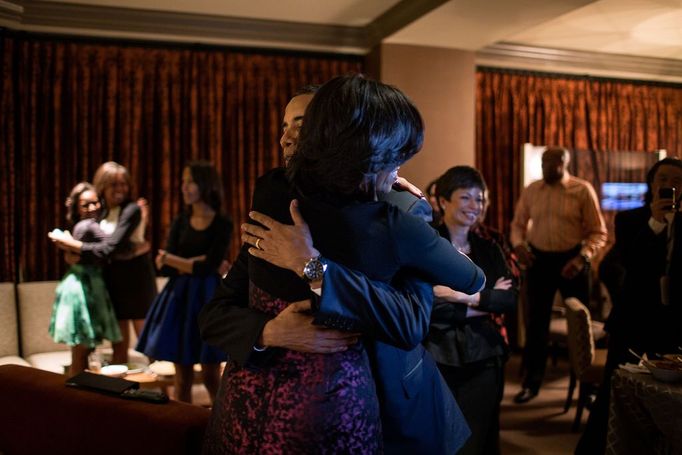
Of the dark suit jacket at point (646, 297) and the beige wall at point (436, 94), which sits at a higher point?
the beige wall at point (436, 94)

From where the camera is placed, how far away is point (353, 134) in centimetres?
123

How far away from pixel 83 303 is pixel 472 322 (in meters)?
2.54

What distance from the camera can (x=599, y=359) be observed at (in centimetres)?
423

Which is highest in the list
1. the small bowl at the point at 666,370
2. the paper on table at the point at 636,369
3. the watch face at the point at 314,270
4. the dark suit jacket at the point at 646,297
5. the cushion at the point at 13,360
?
the watch face at the point at 314,270

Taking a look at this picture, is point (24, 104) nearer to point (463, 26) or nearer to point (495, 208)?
point (463, 26)

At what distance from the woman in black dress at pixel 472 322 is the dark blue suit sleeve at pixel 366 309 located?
1384 millimetres

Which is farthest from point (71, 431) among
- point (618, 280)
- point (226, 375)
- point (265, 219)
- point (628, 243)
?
point (618, 280)

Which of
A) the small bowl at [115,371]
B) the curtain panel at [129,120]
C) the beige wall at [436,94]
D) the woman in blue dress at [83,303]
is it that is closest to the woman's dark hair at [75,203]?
the woman in blue dress at [83,303]

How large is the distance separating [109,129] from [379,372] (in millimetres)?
4804

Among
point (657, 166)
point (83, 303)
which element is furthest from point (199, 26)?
point (657, 166)

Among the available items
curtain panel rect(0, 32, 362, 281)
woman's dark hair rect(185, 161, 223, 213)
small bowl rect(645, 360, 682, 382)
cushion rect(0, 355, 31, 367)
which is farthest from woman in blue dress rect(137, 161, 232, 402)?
small bowl rect(645, 360, 682, 382)

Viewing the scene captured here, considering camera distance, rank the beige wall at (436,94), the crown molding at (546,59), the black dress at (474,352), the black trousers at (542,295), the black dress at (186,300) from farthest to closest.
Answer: the crown molding at (546,59) < the beige wall at (436,94) < the black trousers at (542,295) < the black dress at (186,300) < the black dress at (474,352)

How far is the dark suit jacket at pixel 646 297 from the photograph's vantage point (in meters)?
2.97

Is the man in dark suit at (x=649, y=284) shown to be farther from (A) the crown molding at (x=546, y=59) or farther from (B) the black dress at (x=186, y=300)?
(A) the crown molding at (x=546, y=59)
